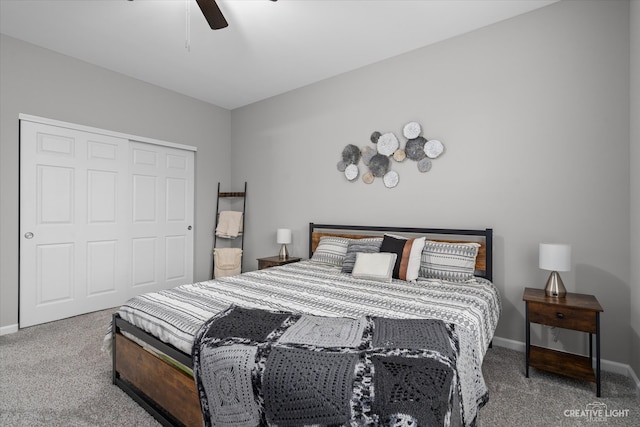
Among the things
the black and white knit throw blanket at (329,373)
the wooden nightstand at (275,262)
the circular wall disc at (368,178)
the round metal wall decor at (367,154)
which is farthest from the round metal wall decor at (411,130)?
the black and white knit throw blanket at (329,373)

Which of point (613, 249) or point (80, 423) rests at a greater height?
point (613, 249)

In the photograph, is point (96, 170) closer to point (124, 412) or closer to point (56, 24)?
point (56, 24)

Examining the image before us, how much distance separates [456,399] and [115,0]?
3.41 metres

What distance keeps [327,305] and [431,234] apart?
1599 millimetres

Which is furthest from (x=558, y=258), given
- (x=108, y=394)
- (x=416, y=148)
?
(x=108, y=394)

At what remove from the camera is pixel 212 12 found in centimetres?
206

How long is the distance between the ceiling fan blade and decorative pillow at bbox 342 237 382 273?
6.90 feet

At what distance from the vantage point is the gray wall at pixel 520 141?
231 centimetres

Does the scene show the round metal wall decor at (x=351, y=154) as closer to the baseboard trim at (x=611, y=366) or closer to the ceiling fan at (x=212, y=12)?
the ceiling fan at (x=212, y=12)

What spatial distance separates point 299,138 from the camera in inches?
164

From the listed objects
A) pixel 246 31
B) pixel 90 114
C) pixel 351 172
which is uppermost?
pixel 246 31

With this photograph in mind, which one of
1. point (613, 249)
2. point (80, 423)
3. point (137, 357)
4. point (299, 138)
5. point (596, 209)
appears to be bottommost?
point (80, 423)

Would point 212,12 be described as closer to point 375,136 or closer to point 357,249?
point 375,136

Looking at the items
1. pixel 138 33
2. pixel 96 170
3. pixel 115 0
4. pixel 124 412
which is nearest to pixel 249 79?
pixel 138 33
